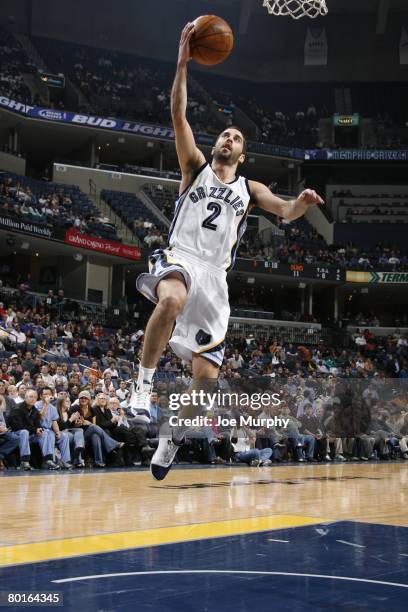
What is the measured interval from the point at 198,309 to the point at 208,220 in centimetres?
52

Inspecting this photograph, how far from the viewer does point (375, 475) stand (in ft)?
50.0

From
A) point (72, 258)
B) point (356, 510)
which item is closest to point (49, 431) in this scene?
point (356, 510)

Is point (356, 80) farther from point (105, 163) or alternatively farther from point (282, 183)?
point (105, 163)

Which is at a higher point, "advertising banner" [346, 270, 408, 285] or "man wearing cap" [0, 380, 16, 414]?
"advertising banner" [346, 270, 408, 285]

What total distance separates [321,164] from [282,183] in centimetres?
268

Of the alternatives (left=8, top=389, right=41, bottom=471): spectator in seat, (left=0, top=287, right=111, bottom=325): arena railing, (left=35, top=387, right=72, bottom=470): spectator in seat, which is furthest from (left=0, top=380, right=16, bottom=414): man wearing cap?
(left=0, top=287, right=111, bottom=325): arena railing

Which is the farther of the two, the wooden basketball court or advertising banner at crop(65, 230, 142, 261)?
advertising banner at crop(65, 230, 142, 261)

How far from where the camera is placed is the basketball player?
159 inches

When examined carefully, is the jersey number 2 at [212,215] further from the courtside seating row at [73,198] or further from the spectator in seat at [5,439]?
the courtside seating row at [73,198]

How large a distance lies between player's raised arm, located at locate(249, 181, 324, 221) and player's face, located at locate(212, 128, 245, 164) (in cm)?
23

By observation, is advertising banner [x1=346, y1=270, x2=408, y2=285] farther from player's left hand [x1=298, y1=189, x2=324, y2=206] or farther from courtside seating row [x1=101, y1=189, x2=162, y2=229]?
player's left hand [x1=298, y1=189, x2=324, y2=206]

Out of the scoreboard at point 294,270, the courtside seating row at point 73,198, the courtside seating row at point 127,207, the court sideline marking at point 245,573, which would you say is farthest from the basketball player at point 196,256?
the scoreboard at point 294,270

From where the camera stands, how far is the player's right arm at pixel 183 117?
157 inches

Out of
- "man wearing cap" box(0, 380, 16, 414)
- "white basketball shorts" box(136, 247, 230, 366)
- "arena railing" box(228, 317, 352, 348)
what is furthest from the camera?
"arena railing" box(228, 317, 352, 348)
